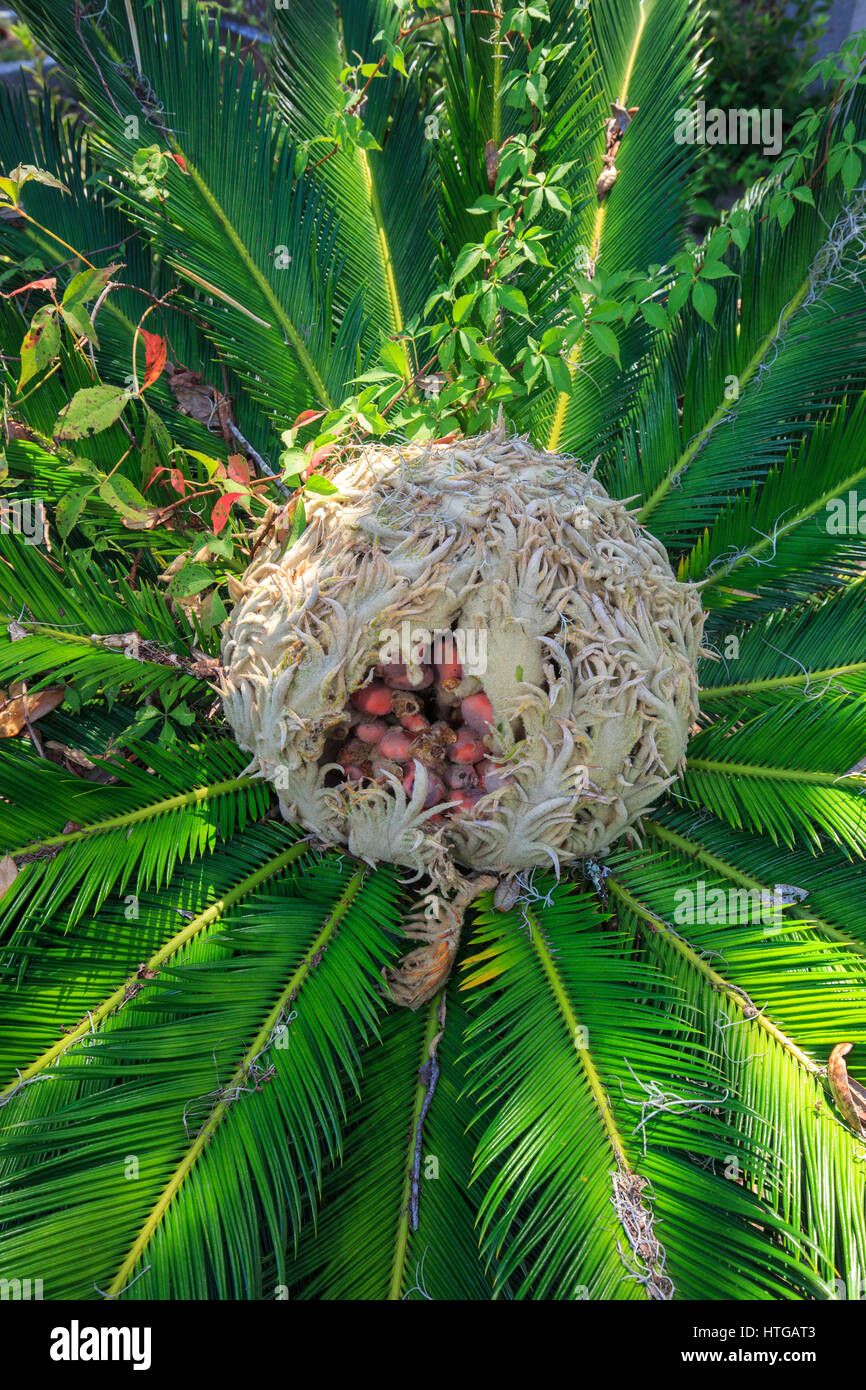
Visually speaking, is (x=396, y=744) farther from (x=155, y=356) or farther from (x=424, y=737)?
(x=155, y=356)

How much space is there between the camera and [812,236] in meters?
2.43

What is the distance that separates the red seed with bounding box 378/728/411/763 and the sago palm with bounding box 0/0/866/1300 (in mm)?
282

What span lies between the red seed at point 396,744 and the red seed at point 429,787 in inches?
1.6

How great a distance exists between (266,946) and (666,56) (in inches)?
109

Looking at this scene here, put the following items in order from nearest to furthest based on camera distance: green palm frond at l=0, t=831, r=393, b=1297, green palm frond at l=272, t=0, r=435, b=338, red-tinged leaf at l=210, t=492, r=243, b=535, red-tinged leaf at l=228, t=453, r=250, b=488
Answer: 1. green palm frond at l=0, t=831, r=393, b=1297
2. red-tinged leaf at l=210, t=492, r=243, b=535
3. red-tinged leaf at l=228, t=453, r=250, b=488
4. green palm frond at l=272, t=0, r=435, b=338

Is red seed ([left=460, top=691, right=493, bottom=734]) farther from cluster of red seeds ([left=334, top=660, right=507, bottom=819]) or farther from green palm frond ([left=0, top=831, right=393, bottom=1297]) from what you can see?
green palm frond ([left=0, top=831, right=393, bottom=1297])

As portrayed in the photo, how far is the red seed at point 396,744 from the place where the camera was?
1.99 meters

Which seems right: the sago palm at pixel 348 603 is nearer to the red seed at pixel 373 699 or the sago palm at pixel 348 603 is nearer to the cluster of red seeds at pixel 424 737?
the cluster of red seeds at pixel 424 737

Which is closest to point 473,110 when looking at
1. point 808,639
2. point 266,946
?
point 808,639

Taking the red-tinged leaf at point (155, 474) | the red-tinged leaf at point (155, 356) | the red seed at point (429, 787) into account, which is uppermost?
the red-tinged leaf at point (155, 356)

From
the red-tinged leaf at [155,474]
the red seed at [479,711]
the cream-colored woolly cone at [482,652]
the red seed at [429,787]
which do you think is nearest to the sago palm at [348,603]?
the red-tinged leaf at [155,474]

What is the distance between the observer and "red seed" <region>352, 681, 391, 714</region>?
1993mm

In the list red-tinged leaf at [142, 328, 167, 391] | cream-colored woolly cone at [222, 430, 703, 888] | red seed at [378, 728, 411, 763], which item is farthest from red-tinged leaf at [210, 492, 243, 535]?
red seed at [378, 728, 411, 763]

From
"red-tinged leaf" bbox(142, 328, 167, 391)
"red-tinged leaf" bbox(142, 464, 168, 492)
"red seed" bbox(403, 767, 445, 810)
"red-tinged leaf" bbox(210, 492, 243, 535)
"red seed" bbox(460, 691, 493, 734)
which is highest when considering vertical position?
"red-tinged leaf" bbox(142, 328, 167, 391)
